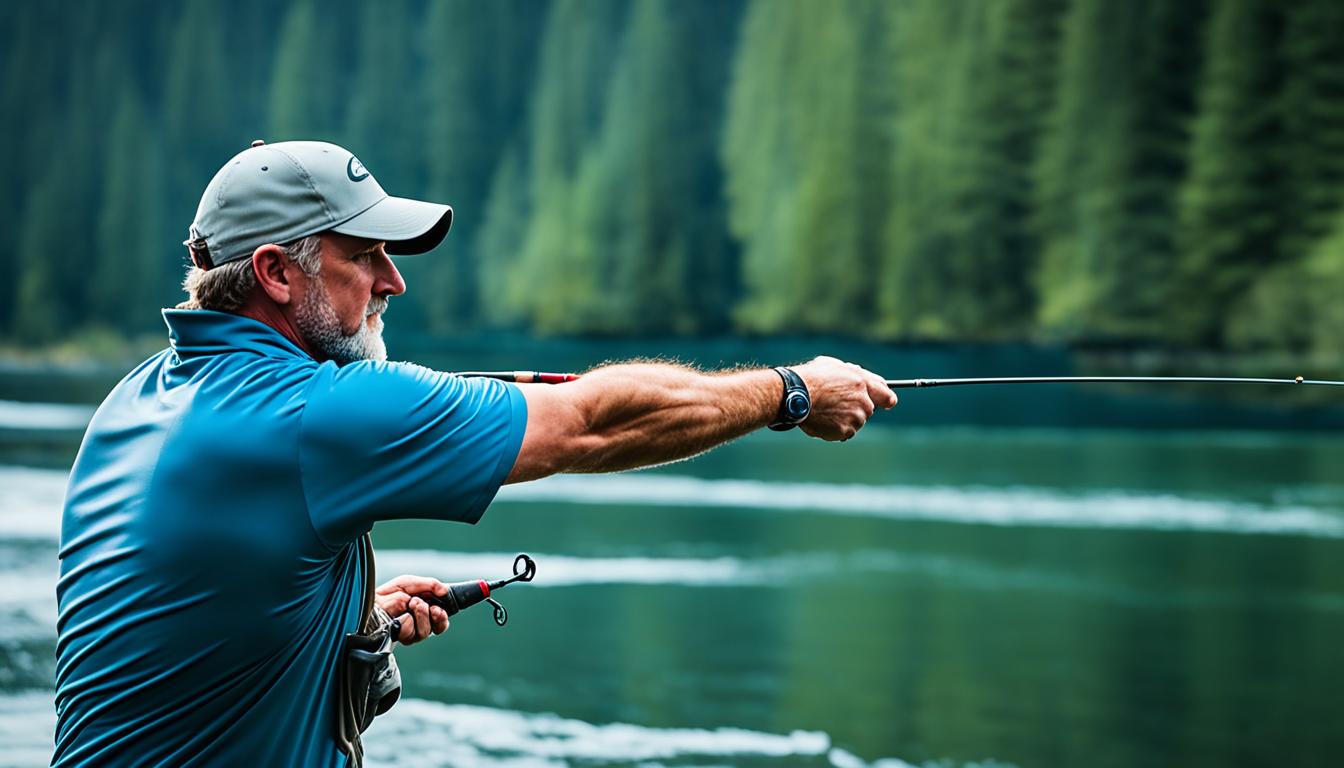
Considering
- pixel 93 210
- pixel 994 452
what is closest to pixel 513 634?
pixel 994 452

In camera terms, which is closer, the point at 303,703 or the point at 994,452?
the point at 303,703

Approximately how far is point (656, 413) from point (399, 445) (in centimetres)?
33

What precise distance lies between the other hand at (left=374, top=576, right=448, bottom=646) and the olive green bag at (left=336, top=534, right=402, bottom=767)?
0.23 meters

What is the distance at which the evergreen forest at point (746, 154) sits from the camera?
20.8 m

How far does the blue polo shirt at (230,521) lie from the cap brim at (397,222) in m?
0.15

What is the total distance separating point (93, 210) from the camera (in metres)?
35.6

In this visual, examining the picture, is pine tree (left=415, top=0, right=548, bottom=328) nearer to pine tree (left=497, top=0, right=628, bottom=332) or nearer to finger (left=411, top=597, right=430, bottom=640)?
pine tree (left=497, top=0, right=628, bottom=332)

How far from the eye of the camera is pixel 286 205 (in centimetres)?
180

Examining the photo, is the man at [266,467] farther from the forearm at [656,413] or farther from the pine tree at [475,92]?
the pine tree at [475,92]

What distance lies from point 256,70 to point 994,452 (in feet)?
73.4

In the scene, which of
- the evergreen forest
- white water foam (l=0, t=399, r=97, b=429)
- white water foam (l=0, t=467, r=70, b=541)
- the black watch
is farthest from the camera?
white water foam (l=0, t=399, r=97, b=429)

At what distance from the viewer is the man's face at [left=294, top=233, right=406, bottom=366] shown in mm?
1846

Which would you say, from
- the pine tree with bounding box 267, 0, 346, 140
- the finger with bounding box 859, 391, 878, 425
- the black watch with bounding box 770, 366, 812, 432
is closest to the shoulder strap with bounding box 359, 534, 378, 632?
the black watch with bounding box 770, 366, 812, 432

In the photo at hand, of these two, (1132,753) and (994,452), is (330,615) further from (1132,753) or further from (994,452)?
(994,452)
